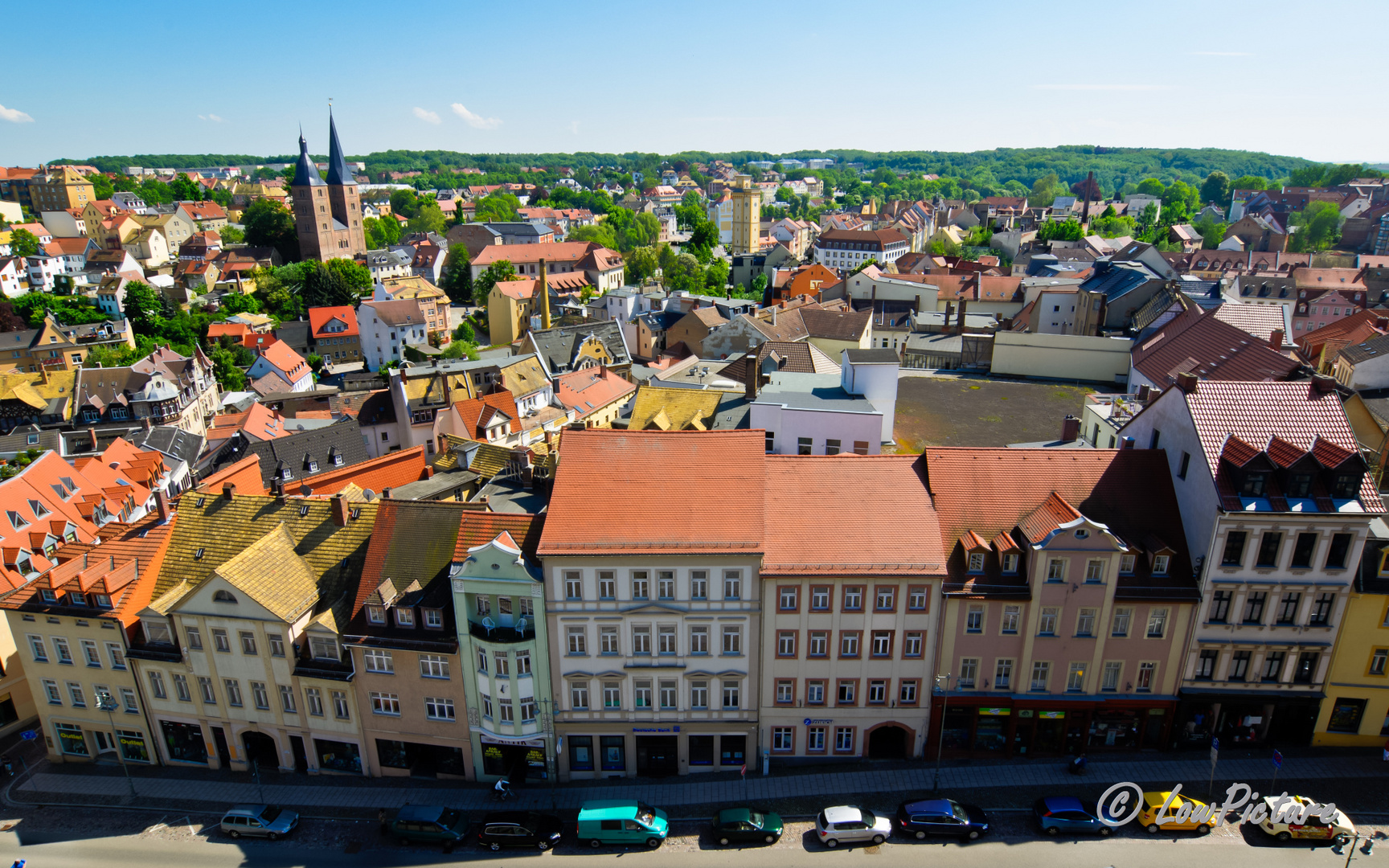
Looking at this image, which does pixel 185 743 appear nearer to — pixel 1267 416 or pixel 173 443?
pixel 173 443

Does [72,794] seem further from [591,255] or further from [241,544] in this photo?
[591,255]

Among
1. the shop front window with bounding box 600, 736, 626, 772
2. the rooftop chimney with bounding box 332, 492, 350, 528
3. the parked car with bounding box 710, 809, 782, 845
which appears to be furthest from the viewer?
the rooftop chimney with bounding box 332, 492, 350, 528

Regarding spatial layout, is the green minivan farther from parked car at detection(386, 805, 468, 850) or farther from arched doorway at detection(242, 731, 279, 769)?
arched doorway at detection(242, 731, 279, 769)

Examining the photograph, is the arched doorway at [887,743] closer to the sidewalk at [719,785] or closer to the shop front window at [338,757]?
the sidewalk at [719,785]

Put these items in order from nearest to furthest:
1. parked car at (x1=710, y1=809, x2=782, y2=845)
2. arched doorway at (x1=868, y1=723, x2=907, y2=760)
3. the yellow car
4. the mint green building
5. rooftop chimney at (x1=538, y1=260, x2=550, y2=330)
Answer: the yellow car, parked car at (x1=710, y1=809, x2=782, y2=845), the mint green building, arched doorway at (x1=868, y1=723, x2=907, y2=760), rooftop chimney at (x1=538, y1=260, x2=550, y2=330)

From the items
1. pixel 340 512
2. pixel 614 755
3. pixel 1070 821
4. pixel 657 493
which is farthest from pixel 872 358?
pixel 340 512

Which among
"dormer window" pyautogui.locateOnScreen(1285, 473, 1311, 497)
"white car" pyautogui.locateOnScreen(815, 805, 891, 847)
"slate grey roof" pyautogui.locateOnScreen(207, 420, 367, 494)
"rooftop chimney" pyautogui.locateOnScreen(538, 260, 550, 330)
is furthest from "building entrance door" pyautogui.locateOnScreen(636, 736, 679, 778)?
"rooftop chimney" pyautogui.locateOnScreen(538, 260, 550, 330)

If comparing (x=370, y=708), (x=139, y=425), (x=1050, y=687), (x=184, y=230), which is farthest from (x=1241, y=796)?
(x=184, y=230)

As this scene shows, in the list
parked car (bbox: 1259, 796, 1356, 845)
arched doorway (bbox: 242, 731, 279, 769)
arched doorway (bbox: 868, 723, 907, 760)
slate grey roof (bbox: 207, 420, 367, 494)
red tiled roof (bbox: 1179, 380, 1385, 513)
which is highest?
red tiled roof (bbox: 1179, 380, 1385, 513)
